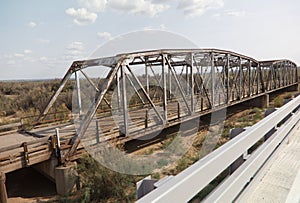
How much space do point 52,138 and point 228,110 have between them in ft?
53.5

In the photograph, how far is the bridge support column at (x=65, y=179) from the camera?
7.24 m

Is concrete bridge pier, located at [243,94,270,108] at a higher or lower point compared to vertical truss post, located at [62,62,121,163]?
lower

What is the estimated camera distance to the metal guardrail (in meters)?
1.08

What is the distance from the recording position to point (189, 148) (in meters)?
11.2

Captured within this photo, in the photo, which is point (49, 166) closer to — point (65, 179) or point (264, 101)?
point (65, 179)

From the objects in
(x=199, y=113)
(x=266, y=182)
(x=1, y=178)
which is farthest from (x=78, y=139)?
(x=199, y=113)

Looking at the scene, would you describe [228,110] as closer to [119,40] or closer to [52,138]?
[119,40]

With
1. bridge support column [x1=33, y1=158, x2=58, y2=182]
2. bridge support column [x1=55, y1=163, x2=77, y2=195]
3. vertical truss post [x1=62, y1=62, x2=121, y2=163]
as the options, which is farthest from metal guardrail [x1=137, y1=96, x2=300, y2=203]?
bridge support column [x1=33, y1=158, x2=58, y2=182]

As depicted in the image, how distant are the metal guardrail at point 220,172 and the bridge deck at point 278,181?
14cm

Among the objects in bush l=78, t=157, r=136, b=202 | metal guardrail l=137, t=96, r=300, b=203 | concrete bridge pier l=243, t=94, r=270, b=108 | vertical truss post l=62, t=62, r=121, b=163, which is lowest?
bush l=78, t=157, r=136, b=202

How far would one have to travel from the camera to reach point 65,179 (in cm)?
725

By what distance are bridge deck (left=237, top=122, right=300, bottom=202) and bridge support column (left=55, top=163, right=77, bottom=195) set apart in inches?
241

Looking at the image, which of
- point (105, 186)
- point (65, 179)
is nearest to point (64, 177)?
point (65, 179)

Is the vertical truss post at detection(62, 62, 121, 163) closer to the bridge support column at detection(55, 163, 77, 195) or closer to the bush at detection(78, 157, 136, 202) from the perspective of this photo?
the bridge support column at detection(55, 163, 77, 195)
